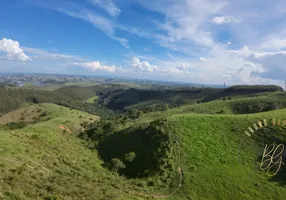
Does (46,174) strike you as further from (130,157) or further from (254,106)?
(254,106)

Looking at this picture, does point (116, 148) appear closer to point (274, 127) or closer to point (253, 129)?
point (253, 129)

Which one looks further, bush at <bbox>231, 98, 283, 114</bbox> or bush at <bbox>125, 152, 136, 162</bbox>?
bush at <bbox>231, 98, 283, 114</bbox>

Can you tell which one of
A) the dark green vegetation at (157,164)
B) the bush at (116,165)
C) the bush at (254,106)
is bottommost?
the bush at (116,165)

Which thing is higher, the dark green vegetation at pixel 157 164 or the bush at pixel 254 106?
the bush at pixel 254 106

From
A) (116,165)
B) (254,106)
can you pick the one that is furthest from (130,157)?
(254,106)

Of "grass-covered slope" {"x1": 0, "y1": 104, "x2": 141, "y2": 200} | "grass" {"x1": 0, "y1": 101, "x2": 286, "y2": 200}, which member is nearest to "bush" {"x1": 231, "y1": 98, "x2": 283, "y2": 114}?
"grass" {"x1": 0, "y1": 101, "x2": 286, "y2": 200}

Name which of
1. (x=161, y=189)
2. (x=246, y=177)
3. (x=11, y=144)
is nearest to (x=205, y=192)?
(x=161, y=189)

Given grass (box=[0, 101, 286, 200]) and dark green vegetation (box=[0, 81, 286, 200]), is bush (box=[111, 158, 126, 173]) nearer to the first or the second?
dark green vegetation (box=[0, 81, 286, 200])

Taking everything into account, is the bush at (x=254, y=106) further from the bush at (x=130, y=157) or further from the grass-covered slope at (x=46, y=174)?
the grass-covered slope at (x=46, y=174)

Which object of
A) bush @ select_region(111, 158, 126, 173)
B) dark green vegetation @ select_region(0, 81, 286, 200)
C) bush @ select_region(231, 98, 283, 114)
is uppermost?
bush @ select_region(231, 98, 283, 114)

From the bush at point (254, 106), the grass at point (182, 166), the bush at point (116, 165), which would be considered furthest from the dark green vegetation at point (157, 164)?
the bush at point (254, 106)

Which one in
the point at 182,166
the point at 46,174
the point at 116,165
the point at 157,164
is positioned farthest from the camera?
the point at 116,165

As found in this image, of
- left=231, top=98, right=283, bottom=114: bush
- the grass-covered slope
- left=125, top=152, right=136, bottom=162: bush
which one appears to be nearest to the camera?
the grass-covered slope

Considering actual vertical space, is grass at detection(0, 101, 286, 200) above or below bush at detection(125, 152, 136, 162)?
above
